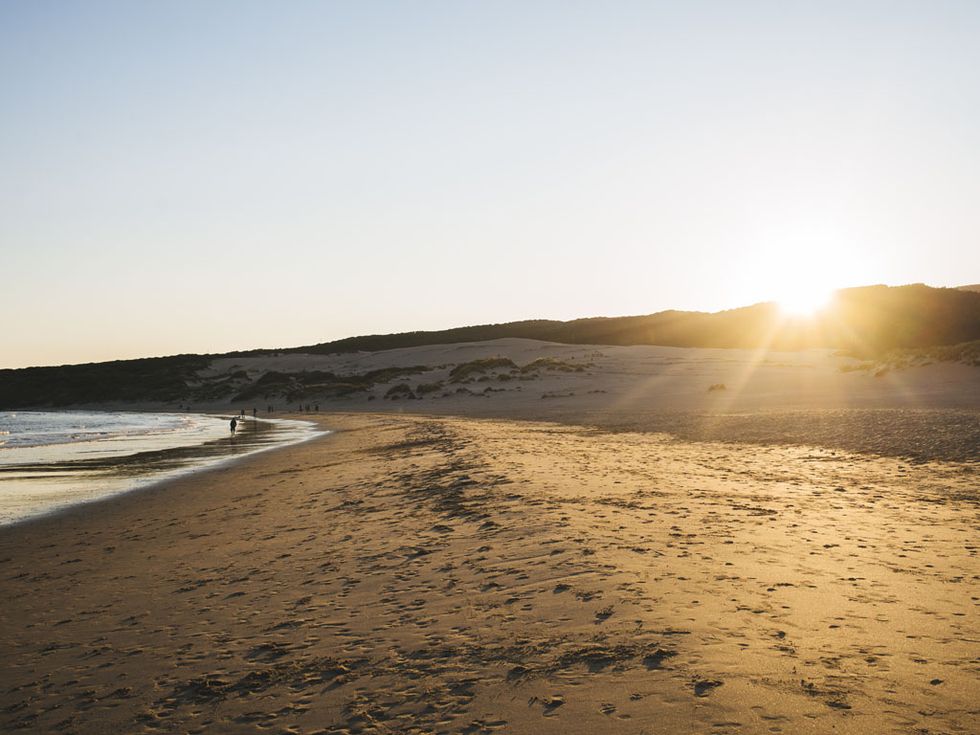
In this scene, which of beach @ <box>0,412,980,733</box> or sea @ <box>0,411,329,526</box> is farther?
sea @ <box>0,411,329,526</box>

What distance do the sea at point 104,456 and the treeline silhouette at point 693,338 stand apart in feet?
83.2

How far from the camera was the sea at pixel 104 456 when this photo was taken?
616 inches

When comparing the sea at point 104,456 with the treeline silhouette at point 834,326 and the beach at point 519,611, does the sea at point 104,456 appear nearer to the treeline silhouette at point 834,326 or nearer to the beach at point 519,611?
the beach at point 519,611

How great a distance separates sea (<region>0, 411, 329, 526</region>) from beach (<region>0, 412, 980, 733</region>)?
3.55 m

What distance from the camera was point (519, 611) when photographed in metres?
6.16

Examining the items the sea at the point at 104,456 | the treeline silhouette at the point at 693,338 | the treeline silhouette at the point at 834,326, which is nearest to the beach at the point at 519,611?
the sea at the point at 104,456

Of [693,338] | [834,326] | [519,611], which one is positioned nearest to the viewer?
[519,611]

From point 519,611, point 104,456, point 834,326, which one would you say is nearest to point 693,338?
point 834,326

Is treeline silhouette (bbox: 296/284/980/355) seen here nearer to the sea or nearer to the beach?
the sea

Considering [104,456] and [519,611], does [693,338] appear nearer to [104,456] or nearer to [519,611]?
[104,456]

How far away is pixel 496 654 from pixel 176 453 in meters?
22.4

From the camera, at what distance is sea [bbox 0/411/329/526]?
15.7 m

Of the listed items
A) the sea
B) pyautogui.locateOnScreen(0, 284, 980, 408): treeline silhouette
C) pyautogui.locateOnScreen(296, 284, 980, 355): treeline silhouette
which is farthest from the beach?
pyautogui.locateOnScreen(296, 284, 980, 355): treeline silhouette

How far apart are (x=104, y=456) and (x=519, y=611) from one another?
2272 centimetres
